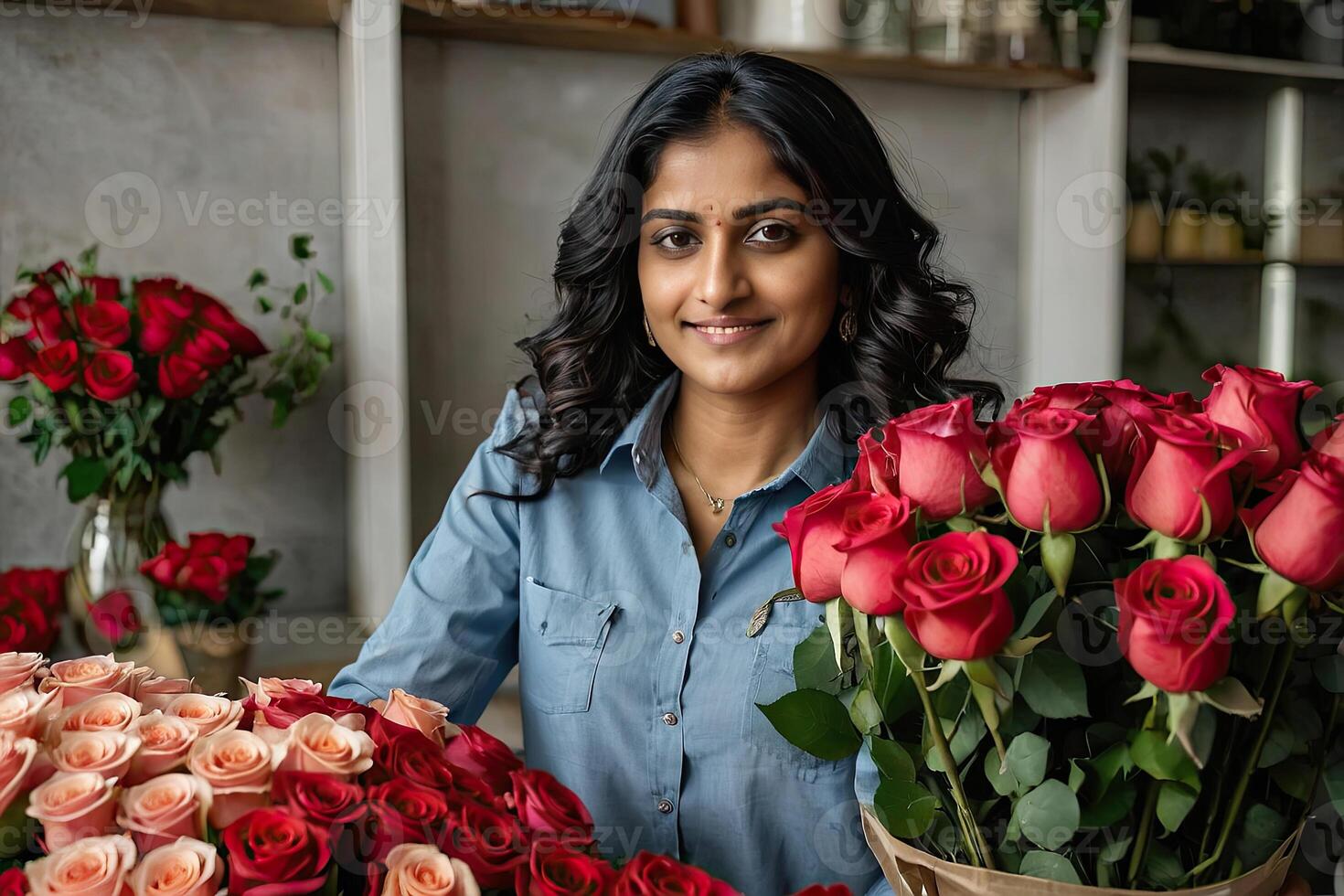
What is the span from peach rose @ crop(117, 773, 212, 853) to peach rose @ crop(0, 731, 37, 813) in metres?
0.05

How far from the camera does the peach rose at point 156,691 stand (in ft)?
2.41

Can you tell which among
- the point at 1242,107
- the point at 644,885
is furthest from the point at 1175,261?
the point at 644,885

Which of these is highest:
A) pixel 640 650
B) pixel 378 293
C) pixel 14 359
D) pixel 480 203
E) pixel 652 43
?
pixel 652 43

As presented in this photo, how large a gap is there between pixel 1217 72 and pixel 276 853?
105 inches

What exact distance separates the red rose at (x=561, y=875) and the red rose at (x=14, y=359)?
1.27 metres

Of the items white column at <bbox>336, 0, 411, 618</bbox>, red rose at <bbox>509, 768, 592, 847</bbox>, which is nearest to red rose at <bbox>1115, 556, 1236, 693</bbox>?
red rose at <bbox>509, 768, 592, 847</bbox>

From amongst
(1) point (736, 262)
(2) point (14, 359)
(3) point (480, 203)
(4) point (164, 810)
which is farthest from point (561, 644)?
(3) point (480, 203)

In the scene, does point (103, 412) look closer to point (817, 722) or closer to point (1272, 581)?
point (817, 722)

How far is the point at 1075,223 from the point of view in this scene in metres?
2.56

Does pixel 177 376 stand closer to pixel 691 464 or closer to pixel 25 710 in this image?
pixel 691 464

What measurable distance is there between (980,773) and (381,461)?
4.62 ft

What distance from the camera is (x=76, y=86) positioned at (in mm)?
1878

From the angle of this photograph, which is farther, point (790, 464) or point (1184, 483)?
point (790, 464)

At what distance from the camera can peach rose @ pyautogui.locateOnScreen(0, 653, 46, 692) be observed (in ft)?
2.21
